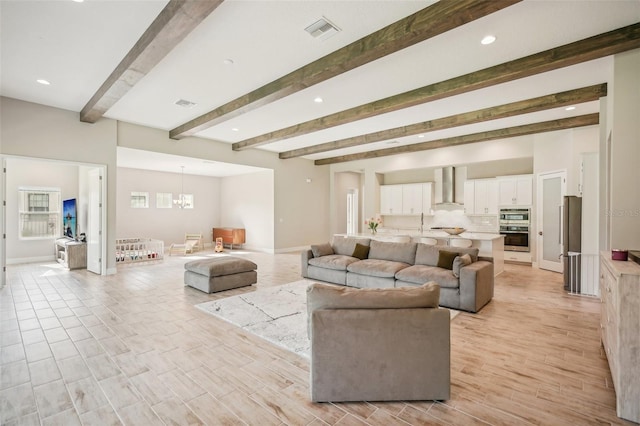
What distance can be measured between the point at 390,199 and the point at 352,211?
3.09 meters

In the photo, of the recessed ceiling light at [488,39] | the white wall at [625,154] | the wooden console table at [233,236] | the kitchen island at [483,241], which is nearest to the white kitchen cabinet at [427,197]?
the kitchen island at [483,241]

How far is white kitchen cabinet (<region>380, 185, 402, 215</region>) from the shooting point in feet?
32.2

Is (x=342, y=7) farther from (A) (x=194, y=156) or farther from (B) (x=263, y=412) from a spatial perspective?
(A) (x=194, y=156)

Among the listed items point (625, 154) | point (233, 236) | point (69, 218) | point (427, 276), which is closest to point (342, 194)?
point (233, 236)

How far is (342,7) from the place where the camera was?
110 inches

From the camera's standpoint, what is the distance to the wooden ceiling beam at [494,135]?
5938 mm

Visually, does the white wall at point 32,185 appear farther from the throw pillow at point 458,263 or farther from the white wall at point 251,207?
the throw pillow at point 458,263

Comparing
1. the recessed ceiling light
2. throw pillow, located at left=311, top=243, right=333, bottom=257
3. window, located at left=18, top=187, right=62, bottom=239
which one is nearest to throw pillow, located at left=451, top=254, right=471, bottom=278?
throw pillow, located at left=311, top=243, right=333, bottom=257

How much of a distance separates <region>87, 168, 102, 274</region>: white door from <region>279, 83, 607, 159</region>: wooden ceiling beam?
218 inches

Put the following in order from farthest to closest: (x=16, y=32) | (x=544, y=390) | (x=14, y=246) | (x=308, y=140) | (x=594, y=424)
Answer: (x=308, y=140), (x=14, y=246), (x=16, y=32), (x=544, y=390), (x=594, y=424)

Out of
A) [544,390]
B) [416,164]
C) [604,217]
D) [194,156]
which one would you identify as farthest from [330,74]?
[416,164]

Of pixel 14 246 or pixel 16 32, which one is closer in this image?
pixel 16 32

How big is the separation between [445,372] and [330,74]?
3.31m

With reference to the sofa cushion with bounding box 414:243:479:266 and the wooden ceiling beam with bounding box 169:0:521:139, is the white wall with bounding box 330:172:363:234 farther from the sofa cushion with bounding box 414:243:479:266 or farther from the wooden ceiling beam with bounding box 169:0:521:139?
the wooden ceiling beam with bounding box 169:0:521:139
